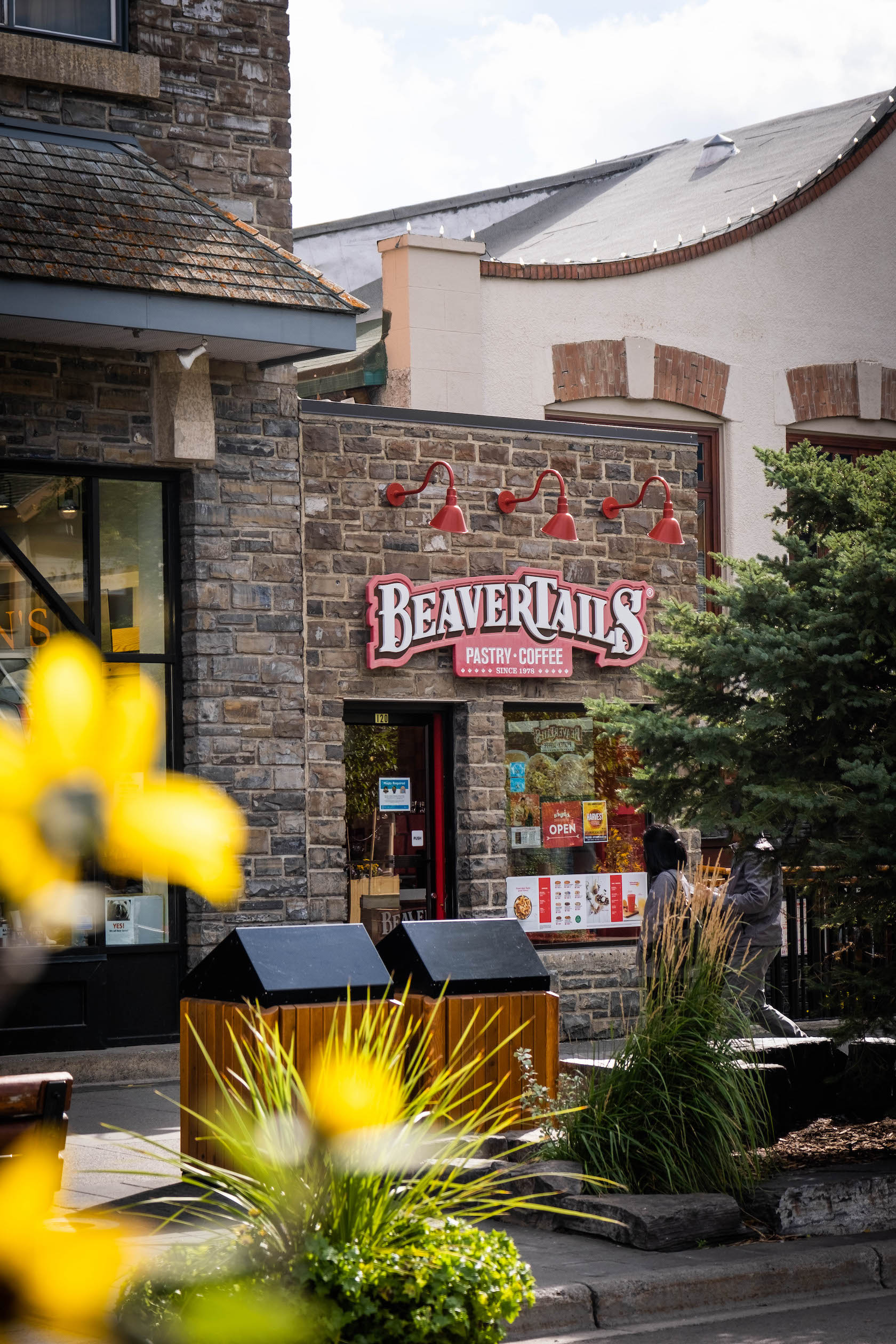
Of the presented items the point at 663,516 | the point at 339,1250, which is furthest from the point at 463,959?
the point at 663,516

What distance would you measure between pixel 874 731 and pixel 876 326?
9440 mm

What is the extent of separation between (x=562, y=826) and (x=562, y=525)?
2537 millimetres

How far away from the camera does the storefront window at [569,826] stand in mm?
13406

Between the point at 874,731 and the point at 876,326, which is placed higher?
the point at 876,326

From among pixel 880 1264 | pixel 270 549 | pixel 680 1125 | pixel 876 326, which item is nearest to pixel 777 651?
pixel 680 1125

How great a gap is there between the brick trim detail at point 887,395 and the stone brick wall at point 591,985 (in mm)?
6266

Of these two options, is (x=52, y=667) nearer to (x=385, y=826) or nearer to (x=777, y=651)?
(x=777, y=651)

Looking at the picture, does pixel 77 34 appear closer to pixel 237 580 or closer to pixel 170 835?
pixel 237 580

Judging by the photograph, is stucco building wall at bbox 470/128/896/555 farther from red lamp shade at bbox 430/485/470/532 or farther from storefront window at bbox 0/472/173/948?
storefront window at bbox 0/472/173/948

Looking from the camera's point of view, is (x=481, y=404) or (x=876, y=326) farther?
(x=876, y=326)

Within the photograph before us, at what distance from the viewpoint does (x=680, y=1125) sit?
282 inches

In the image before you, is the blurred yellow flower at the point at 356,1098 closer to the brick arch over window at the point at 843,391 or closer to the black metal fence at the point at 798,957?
the black metal fence at the point at 798,957

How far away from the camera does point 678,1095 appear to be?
7.20m

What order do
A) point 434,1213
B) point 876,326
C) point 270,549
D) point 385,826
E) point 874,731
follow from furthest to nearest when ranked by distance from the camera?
point 876,326 → point 385,826 → point 270,549 → point 874,731 → point 434,1213
